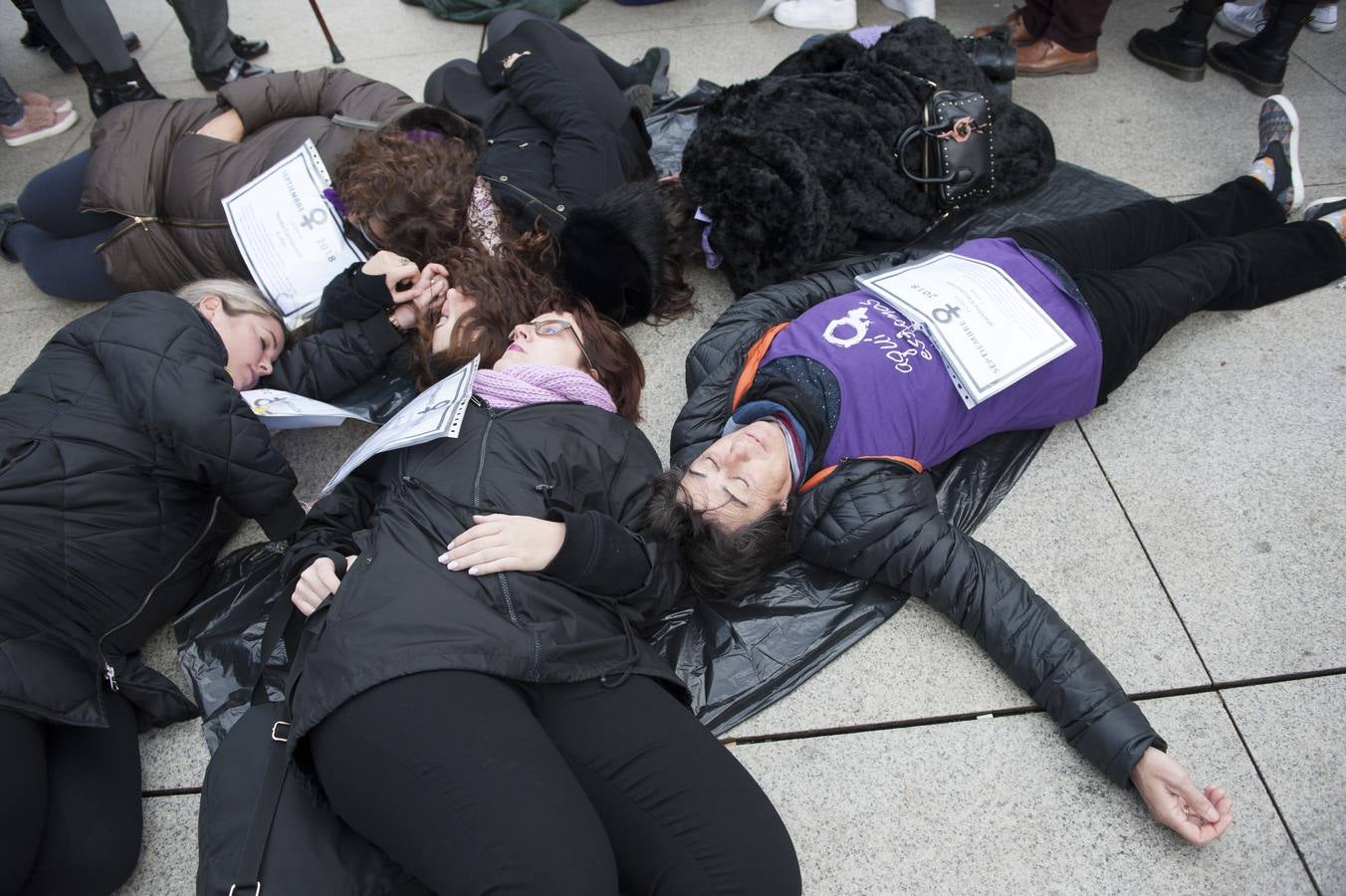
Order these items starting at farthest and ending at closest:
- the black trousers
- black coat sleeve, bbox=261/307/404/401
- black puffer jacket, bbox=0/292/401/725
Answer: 1. black coat sleeve, bbox=261/307/404/401
2. the black trousers
3. black puffer jacket, bbox=0/292/401/725

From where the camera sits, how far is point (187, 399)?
1927 mm

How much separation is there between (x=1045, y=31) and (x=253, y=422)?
377cm

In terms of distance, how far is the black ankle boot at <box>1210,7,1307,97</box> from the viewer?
349cm

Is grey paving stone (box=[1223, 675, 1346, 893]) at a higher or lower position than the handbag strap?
lower

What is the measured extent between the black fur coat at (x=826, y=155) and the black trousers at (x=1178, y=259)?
473 millimetres

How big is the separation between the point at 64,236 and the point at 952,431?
10.3 ft

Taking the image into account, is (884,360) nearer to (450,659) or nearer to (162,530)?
(450,659)

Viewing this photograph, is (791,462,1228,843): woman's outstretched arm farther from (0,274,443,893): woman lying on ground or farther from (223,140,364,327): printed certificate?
(223,140,364,327): printed certificate

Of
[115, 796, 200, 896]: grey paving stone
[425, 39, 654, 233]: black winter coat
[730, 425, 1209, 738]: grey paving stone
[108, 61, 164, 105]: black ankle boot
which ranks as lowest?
[730, 425, 1209, 738]: grey paving stone

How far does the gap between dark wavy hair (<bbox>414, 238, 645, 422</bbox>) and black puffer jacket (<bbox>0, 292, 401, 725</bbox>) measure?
53cm

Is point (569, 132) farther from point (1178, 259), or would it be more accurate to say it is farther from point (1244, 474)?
point (1244, 474)

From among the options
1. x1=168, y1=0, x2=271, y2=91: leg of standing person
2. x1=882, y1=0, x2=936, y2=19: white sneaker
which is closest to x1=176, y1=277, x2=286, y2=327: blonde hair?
x1=168, y1=0, x2=271, y2=91: leg of standing person

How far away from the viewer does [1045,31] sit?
378 centimetres

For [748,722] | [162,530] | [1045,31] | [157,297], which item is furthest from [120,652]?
[1045,31]
